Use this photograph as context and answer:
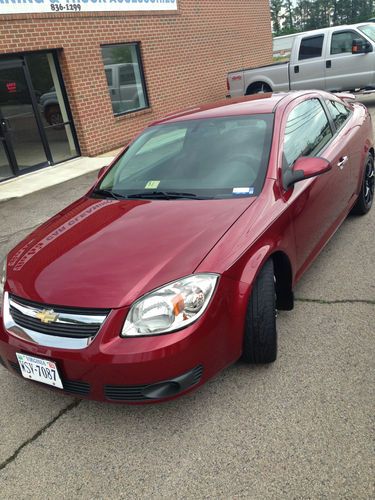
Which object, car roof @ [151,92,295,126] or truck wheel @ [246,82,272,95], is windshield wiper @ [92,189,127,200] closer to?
car roof @ [151,92,295,126]

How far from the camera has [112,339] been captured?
7.23 ft

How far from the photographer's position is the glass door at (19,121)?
28.0 ft

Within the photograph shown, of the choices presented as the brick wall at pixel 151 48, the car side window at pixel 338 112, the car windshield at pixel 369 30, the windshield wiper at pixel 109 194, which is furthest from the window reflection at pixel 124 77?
the windshield wiper at pixel 109 194

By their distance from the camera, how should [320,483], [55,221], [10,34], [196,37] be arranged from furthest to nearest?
1. [196,37]
2. [10,34]
3. [55,221]
4. [320,483]

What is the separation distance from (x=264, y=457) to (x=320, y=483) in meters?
0.28

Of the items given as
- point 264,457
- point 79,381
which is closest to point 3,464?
point 79,381

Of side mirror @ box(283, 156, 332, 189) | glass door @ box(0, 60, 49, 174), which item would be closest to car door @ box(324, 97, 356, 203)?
side mirror @ box(283, 156, 332, 189)

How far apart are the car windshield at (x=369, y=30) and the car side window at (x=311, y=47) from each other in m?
0.99

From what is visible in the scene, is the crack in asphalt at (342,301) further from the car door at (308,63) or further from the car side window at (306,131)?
the car door at (308,63)

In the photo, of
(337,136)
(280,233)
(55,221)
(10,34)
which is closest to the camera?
(280,233)

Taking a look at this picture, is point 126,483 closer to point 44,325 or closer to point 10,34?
point 44,325

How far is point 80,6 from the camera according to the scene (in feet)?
30.7

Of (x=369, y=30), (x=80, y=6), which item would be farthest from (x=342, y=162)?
(x=369, y=30)

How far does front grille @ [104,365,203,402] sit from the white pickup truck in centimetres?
1114
